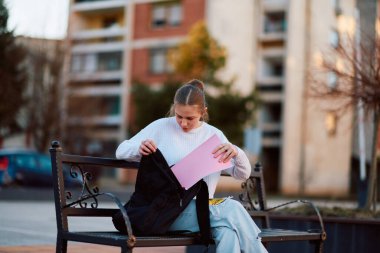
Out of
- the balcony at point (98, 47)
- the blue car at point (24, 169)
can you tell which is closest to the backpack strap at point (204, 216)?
the blue car at point (24, 169)

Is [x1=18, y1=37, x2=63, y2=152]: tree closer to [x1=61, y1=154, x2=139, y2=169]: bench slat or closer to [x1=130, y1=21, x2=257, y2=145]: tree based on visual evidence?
[x1=130, y1=21, x2=257, y2=145]: tree

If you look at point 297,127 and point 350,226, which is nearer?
point 350,226

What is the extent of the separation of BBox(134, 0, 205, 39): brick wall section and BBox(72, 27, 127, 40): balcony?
131 cm

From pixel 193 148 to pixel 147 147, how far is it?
0.52 metres

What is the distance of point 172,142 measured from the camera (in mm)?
5262

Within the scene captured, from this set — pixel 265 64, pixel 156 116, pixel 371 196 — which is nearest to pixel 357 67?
pixel 371 196

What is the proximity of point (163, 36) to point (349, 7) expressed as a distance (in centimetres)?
1234

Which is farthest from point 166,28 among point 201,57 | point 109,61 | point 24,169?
point 24,169

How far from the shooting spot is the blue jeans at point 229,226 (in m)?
4.85

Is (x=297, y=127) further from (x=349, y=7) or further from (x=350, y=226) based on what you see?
(x=350, y=226)

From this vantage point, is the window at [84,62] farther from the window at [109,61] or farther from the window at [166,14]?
the window at [166,14]

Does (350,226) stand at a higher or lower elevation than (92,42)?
lower

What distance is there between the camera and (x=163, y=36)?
49812mm

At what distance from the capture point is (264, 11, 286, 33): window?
1901 inches
